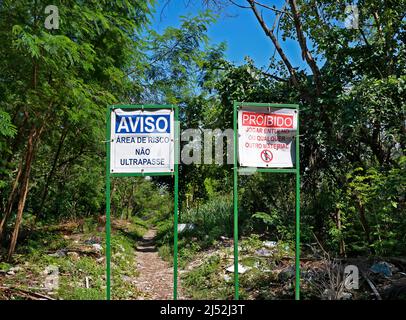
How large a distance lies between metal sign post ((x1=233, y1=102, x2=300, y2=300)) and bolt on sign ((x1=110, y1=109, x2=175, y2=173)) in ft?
2.43

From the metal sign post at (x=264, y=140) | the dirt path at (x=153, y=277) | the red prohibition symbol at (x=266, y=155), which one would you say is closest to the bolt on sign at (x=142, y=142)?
the metal sign post at (x=264, y=140)

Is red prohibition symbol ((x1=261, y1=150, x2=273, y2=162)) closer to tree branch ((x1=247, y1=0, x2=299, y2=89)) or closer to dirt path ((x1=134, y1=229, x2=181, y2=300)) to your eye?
dirt path ((x1=134, y1=229, x2=181, y2=300))

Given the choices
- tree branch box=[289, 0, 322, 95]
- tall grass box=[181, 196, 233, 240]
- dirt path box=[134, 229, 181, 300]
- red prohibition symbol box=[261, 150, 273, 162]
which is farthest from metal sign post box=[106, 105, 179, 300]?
tall grass box=[181, 196, 233, 240]

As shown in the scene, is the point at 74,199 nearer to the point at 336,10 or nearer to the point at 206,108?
the point at 206,108

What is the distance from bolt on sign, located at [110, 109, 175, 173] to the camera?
4.50 metres

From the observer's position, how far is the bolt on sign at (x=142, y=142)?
4.50 metres

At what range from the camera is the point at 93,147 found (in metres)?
10.1

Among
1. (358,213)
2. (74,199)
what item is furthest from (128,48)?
(74,199)

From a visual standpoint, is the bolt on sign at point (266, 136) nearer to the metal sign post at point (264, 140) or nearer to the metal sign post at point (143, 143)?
the metal sign post at point (264, 140)

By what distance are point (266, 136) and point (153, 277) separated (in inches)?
172

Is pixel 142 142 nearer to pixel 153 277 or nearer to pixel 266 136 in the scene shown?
pixel 266 136

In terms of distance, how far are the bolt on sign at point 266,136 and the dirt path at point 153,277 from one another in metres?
2.92

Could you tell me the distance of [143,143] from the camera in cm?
451
